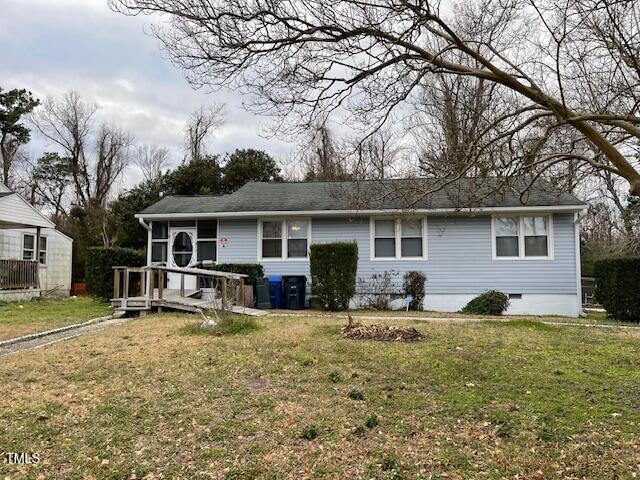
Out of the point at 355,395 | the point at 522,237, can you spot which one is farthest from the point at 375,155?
the point at 355,395

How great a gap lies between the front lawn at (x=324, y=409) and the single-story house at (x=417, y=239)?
6.86m

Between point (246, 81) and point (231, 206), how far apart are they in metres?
9.33

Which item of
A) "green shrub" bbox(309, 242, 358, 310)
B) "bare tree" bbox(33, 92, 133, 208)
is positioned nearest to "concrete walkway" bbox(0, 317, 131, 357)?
"green shrub" bbox(309, 242, 358, 310)

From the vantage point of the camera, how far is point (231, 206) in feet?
51.4

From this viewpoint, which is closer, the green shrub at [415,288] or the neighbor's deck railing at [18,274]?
the green shrub at [415,288]

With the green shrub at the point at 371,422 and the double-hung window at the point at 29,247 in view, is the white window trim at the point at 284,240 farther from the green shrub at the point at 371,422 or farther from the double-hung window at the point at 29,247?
the double-hung window at the point at 29,247

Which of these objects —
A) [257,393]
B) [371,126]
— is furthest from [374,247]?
[257,393]

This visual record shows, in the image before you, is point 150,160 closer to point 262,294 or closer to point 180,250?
point 180,250

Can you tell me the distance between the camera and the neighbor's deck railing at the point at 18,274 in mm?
16688

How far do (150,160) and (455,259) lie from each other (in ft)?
87.4

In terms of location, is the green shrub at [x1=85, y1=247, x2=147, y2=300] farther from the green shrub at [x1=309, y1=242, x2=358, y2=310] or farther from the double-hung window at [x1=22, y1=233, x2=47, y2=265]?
the double-hung window at [x1=22, y1=233, x2=47, y2=265]

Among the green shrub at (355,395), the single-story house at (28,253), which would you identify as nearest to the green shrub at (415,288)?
the green shrub at (355,395)

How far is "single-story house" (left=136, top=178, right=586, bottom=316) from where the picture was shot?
46.4 ft

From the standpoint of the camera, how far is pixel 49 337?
9.04m
